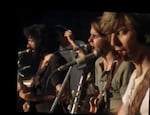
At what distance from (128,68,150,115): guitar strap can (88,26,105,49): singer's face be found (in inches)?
13.9

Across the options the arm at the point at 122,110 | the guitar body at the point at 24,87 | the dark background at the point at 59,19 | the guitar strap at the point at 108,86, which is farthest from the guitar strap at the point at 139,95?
the guitar body at the point at 24,87

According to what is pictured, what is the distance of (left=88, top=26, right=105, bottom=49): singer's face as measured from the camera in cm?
208

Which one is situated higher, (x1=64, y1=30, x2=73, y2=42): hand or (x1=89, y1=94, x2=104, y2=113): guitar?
(x1=64, y1=30, x2=73, y2=42): hand

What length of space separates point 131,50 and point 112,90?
29cm

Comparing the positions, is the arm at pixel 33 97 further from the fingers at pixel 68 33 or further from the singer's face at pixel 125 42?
the singer's face at pixel 125 42

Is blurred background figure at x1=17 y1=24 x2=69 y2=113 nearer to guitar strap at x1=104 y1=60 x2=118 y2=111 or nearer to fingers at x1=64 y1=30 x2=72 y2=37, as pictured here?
fingers at x1=64 y1=30 x2=72 y2=37

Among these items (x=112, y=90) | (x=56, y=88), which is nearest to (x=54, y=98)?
(x=56, y=88)

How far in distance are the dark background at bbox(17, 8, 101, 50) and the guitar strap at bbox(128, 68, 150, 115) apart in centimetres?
46

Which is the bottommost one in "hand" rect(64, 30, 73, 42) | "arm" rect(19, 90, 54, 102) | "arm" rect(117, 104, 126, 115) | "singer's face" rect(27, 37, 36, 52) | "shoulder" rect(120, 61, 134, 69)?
"arm" rect(117, 104, 126, 115)

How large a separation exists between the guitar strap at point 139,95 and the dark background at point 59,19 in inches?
18.3

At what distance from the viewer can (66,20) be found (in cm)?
207

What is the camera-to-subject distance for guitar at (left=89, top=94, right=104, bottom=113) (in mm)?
2070

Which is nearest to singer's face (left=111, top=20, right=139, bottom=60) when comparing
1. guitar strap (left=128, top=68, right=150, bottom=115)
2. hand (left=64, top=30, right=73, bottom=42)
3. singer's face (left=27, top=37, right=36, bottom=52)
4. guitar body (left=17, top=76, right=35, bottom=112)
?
guitar strap (left=128, top=68, right=150, bottom=115)

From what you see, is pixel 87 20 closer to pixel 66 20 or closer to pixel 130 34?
pixel 66 20
